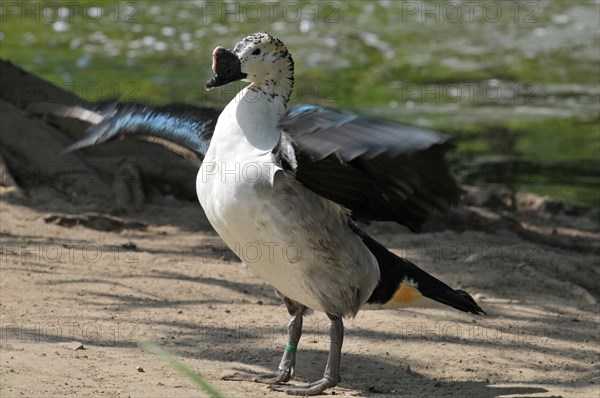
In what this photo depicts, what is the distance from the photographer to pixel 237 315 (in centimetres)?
695

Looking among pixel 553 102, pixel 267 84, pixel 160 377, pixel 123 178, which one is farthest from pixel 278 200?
pixel 553 102

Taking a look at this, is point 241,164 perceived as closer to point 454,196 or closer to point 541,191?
point 454,196

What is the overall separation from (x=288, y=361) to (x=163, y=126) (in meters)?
1.66

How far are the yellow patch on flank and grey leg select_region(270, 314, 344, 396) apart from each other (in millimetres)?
517

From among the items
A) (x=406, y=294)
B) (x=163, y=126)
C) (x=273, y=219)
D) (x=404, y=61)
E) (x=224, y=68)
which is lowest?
(x=406, y=294)

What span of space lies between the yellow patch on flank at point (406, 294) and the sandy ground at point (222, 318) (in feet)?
1.34

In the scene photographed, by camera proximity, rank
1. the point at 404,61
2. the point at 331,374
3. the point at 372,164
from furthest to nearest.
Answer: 1. the point at 404,61
2. the point at 331,374
3. the point at 372,164

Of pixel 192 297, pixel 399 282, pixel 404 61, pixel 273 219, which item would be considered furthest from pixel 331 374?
pixel 404 61

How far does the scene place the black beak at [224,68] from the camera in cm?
558

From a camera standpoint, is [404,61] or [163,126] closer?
[163,126]

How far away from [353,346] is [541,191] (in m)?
6.08

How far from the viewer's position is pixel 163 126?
6.41 m

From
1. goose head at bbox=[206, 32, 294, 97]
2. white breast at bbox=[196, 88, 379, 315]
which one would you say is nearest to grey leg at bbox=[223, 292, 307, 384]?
white breast at bbox=[196, 88, 379, 315]

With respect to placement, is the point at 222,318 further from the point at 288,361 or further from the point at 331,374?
the point at 331,374
